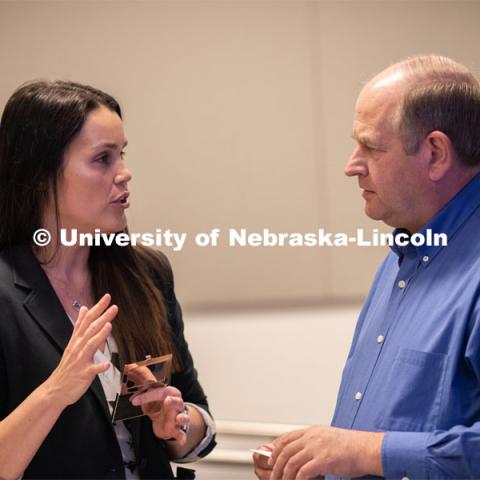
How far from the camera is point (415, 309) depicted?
162cm

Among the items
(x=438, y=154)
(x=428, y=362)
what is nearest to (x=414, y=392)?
(x=428, y=362)

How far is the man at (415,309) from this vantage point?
1.45m

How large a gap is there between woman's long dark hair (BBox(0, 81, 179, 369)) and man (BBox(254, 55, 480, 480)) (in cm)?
47

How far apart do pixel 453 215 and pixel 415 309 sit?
0.23 meters

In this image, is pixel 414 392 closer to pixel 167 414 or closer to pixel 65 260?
pixel 167 414

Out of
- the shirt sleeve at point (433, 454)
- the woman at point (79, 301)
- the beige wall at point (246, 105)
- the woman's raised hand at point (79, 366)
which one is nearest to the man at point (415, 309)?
the shirt sleeve at point (433, 454)

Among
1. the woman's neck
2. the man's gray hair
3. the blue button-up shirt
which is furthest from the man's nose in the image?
the woman's neck

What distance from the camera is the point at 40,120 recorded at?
1.85 metres

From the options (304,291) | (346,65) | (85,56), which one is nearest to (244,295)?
(304,291)

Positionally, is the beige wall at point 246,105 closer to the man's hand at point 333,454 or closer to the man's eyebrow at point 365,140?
the man's eyebrow at point 365,140

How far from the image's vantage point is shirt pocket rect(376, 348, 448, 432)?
4.84 feet

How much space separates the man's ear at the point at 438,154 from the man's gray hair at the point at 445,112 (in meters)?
0.02

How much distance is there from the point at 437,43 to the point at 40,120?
5.13ft

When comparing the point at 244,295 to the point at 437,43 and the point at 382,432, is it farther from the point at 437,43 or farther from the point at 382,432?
the point at 382,432
